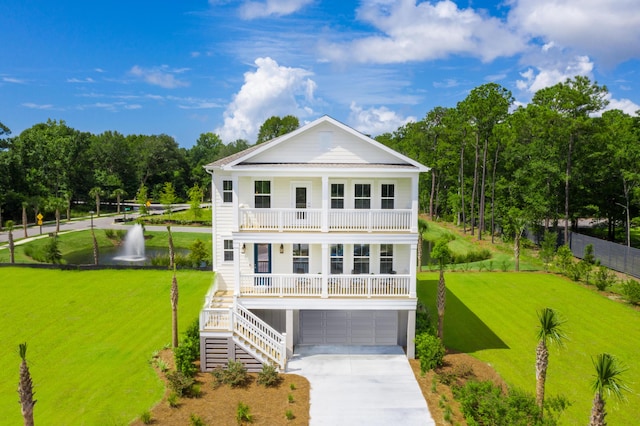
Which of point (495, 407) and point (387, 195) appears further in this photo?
point (387, 195)

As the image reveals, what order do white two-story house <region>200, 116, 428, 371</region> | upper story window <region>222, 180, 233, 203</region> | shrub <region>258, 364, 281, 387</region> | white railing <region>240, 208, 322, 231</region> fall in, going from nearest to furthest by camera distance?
shrub <region>258, 364, 281, 387</region>
white two-story house <region>200, 116, 428, 371</region>
white railing <region>240, 208, 322, 231</region>
upper story window <region>222, 180, 233, 203</region>

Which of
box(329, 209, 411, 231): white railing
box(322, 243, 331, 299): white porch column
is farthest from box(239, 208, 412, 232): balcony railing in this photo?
box(322, 243, 331, 299): white porch column

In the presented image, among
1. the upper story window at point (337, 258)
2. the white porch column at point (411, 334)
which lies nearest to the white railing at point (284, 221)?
the upper story window at point (337, 258)

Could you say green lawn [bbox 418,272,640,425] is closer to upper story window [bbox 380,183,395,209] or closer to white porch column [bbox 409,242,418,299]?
white porch column [bbox 409,242,418,299]

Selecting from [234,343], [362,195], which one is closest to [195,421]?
[234,343]

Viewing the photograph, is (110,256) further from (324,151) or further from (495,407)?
(495,407)
